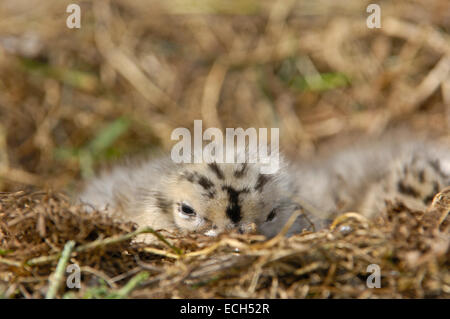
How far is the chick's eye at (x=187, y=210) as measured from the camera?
2879mm

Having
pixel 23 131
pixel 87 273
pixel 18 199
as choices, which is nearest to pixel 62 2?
pixel 23 131

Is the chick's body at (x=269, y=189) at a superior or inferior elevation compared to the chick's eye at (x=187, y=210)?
superior

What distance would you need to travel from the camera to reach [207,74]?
520 cm

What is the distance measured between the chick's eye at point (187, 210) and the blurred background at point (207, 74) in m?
1.77

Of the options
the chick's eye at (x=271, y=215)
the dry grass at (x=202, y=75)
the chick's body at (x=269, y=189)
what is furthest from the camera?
the dry grass at (x=202, y=75)

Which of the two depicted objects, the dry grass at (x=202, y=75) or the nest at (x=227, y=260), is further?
the dry grass at (x=202, y=75)

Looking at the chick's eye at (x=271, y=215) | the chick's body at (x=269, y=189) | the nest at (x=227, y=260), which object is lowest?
the nest at (x=227, y=260)

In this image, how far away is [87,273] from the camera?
2580 millimetres

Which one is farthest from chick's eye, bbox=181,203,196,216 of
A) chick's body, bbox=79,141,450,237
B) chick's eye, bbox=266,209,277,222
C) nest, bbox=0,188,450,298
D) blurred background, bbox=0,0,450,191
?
blurred background, bbox=0,0,450,191

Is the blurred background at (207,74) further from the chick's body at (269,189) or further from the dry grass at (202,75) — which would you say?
the chick's body at (269,189)

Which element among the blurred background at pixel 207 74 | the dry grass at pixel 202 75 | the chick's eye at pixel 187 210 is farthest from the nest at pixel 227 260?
the blurred background at pixel 207 74

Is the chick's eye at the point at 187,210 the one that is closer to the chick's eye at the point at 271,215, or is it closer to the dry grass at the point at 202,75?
the chick's eye at the point at 271,215

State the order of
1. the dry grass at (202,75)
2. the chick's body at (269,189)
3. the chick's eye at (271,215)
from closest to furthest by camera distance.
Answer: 1. the chick's body at (269,189)
2. the chick's eye at (271,215)
3. the dry grass at (202,75)
